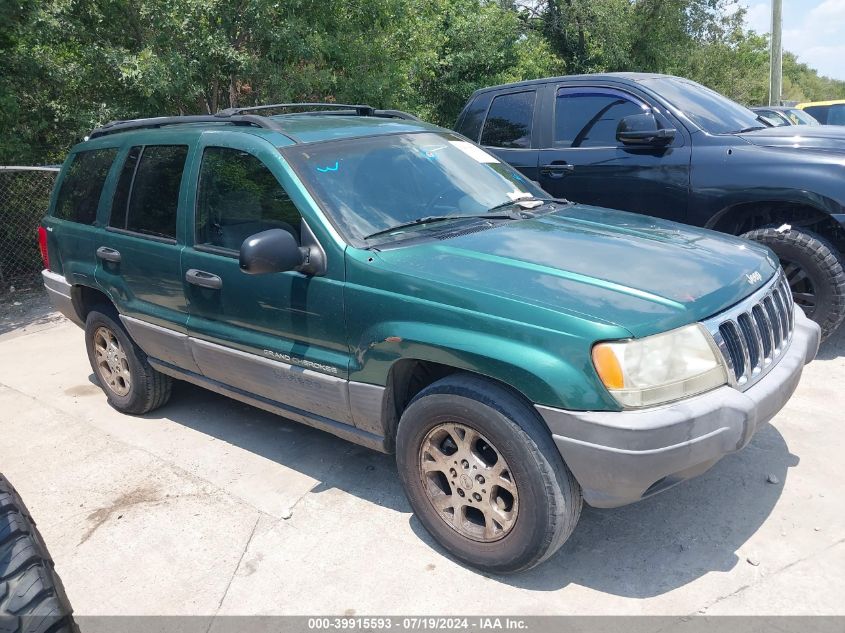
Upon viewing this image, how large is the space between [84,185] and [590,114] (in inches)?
151

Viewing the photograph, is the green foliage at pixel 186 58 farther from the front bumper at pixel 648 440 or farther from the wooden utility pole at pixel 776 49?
the wooden utility pole at pixel 776 49

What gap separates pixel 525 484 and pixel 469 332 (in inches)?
23.8

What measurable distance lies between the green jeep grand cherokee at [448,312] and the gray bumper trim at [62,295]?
0.56m

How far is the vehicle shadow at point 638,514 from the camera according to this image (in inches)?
118

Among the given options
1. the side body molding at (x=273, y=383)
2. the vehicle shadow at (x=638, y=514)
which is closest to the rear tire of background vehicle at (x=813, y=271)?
the vehicle shadow at (x=638, y=514)

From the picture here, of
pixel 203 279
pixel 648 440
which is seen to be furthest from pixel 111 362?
pixel 648 440

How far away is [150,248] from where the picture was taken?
4211mm

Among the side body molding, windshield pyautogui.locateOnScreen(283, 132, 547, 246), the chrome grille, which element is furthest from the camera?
windshield pyautogui.locateOnScreen(283, 132, 547, 246)

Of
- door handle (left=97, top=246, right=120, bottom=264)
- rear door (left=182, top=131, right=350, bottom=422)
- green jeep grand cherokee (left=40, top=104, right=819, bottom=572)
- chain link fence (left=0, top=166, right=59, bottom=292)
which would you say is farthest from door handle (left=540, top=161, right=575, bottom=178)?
chain link fence (left=0, top=166, right=59, bottom=292)

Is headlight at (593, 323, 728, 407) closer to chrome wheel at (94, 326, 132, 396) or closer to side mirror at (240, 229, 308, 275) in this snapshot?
side mirror at (240, 229, 308, 275)

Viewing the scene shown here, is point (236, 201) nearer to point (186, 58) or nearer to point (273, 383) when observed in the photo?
point (273, 383)

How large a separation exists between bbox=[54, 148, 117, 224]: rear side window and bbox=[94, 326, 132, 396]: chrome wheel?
79 centimetres

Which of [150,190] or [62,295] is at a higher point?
[150,190]

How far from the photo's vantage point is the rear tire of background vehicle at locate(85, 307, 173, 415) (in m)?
4.75
